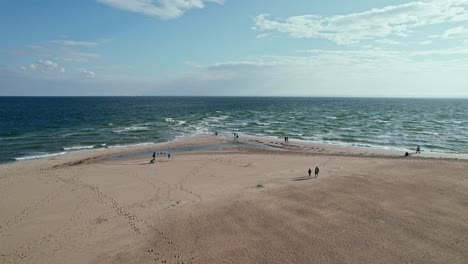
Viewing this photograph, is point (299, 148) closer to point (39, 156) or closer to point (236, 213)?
point (236, 213)

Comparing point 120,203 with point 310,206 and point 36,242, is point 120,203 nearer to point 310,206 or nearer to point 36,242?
point 36,242

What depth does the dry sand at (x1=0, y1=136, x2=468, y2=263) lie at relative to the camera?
14.2 m

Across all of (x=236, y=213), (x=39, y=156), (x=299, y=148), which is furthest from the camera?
(x=299, y=148)

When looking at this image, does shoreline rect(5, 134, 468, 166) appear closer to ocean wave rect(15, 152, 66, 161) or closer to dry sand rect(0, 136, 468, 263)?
ocean wave rect(15, 152, 66, 161)

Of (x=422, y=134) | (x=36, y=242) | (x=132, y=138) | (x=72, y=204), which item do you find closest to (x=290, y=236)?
(x=36, y=242)

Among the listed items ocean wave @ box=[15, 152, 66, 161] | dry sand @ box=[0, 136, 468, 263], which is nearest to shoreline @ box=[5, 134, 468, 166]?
ocean wave @ box=[15, 152, 66, 161]

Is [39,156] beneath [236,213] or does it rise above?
beneath

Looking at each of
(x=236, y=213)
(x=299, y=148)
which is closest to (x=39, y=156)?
(x=236, y=213)

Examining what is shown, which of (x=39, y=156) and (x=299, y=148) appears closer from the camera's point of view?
(x=39, y=156)

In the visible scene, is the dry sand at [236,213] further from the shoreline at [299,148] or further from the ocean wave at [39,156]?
the shoreline at [299,148]

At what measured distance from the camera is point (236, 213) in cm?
1852

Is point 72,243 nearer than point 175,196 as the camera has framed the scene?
Yes

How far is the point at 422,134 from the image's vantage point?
55.9 metres

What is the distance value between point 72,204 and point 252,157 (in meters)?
21.7
